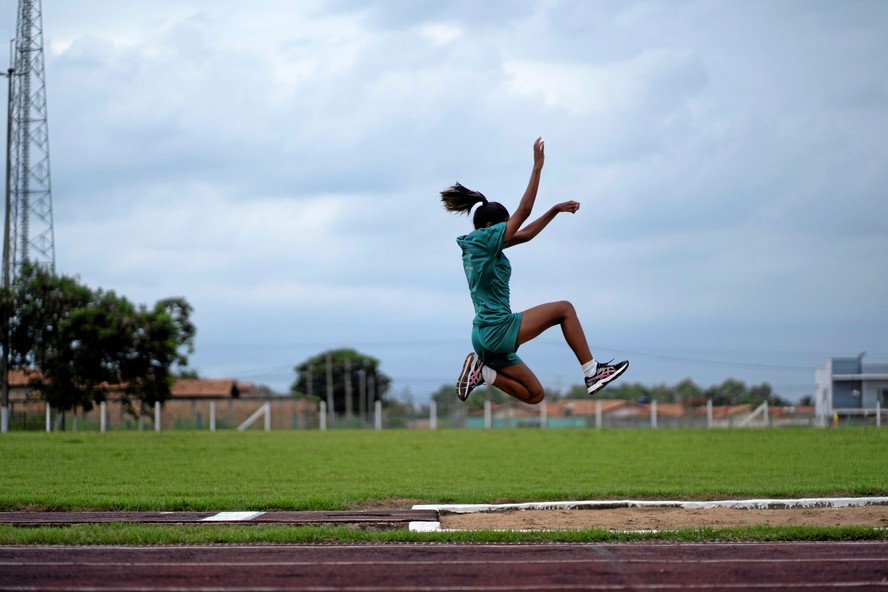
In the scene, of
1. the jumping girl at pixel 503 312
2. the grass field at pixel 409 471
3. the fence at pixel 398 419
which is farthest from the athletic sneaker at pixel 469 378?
the fence at pixel 398 419

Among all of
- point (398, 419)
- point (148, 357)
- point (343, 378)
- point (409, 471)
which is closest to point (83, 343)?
point (148, 357)

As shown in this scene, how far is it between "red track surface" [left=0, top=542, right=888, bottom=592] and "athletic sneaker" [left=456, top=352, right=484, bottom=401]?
1.41 metres

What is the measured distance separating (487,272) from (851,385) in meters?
54.9

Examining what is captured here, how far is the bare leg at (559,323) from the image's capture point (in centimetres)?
932

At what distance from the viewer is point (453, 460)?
2284 cm

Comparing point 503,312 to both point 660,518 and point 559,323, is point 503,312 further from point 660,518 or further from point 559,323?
point 660,518

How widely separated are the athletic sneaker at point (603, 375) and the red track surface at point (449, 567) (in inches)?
55.7

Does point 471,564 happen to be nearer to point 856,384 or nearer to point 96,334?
point 96,334

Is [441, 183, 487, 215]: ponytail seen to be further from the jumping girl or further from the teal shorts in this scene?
the teal shorts

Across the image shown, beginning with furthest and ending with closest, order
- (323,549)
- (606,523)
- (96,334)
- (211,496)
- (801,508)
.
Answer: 1. (96,334)
2. (211,496)
3. (801,508)
4. (606,523)
5. (323,549)

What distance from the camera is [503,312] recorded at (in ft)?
30.7

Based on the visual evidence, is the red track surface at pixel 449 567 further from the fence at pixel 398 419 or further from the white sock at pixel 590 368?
the fence at pixel 398 419

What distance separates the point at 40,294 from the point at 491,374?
146ft

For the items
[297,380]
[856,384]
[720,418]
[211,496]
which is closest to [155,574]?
[211,496]
